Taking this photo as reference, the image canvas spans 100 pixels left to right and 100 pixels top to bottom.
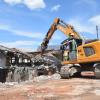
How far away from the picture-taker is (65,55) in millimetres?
26688

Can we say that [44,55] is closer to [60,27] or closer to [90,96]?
[60,27]

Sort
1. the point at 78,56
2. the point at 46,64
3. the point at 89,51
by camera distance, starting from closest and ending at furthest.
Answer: the point at 89,51
the point at 78,56
the point at 46,64

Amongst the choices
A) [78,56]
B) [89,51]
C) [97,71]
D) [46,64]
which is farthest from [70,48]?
[46,64]

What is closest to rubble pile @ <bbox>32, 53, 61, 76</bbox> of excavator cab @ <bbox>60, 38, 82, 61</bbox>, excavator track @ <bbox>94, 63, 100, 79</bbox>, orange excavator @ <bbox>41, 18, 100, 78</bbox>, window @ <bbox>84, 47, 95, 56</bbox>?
orange excavator @ <bbox>41, 18, 100, 78</bbox>

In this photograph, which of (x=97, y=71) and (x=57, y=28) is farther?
(x=57, y=28)

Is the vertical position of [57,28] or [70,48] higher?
[57,28]

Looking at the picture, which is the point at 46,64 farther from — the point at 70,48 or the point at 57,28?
the point at 70,48

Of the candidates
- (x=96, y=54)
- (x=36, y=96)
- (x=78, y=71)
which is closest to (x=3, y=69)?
(x=78, y=71)

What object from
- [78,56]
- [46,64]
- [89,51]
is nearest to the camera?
[89,51]

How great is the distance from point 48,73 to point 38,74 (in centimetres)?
103

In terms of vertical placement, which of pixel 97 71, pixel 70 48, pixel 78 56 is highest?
pixel 70 48

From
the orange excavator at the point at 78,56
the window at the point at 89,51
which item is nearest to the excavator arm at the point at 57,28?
the orange excavator at the point at 78,56

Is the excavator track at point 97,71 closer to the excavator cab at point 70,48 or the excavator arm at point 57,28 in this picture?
the excavator cab at point 70,48

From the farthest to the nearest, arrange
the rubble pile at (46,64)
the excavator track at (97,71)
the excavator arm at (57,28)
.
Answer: the rubble pile at (46,64) < the excavator arm at (57,28) < the excavator track at (97,71)
